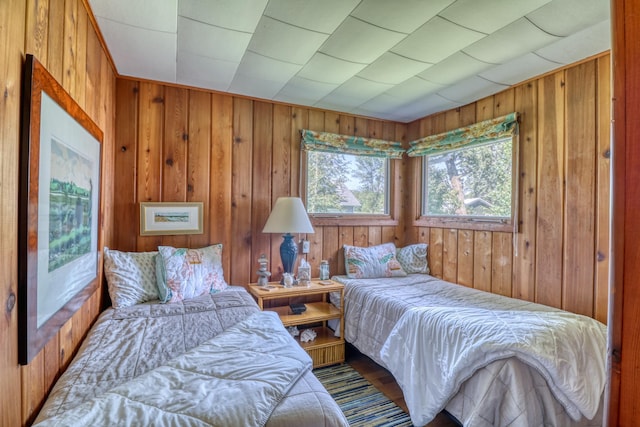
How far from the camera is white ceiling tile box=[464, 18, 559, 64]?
1.70 meters

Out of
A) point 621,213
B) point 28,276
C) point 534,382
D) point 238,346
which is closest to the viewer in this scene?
point 621,213

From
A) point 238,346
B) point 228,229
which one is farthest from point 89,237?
point 228,229

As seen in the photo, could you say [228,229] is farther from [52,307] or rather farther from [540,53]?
[540,53]

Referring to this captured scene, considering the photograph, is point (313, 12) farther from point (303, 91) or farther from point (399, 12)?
point (303, 91)

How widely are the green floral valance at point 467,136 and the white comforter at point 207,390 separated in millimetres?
2348

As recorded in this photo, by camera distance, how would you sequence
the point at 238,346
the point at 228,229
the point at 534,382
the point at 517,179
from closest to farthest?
the point at 238,346 < the point at 534,382 < the point at 517,179 < the point at 228,229

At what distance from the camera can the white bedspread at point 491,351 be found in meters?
1.53

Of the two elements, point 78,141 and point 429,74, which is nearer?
point 78,141

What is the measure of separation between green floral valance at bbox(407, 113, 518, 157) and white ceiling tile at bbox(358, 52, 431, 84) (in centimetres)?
85

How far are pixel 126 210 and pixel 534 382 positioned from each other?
2.87 metres

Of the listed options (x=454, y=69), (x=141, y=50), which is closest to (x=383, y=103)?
(x=454, y=69)

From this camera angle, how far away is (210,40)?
186 cm

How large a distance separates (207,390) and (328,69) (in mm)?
2080

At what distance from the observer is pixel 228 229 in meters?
2.73
